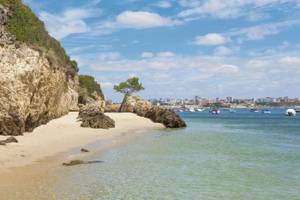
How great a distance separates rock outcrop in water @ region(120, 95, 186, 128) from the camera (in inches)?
3000

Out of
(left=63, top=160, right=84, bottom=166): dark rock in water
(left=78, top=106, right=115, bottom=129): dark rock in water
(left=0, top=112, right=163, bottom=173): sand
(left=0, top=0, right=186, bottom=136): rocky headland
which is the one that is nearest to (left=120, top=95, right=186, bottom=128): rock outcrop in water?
(left=78, top=106, right=115, bottom=129): dark rock in water

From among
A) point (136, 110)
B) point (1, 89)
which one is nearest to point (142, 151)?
point (1, 89)

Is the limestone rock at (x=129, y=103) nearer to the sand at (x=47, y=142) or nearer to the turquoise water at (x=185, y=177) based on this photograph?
the sand at (x=47, y=142)

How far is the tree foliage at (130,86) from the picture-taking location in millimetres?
127500

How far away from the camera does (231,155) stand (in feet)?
114

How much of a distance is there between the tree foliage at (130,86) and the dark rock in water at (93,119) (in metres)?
67.2

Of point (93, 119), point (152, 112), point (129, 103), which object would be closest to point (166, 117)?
point (152, 112)

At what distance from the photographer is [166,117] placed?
256 ft

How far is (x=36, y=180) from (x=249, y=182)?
10.8m

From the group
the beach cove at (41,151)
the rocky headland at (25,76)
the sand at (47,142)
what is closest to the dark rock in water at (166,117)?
the rocky headland at (25,76)

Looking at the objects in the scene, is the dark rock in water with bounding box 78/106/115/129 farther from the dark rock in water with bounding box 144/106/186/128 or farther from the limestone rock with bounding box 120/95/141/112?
the limestone rock with bounding box 120/95/141/112

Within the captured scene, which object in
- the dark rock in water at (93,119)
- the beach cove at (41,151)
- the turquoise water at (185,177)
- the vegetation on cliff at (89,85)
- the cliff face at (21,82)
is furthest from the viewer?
the vegetation on cliff at (89,85)

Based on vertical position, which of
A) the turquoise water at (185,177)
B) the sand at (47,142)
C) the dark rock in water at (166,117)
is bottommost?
the turquoise water at (185,177)

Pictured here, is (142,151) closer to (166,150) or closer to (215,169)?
(166,150)
